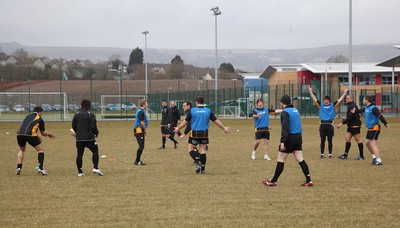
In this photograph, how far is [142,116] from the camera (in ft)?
56.1

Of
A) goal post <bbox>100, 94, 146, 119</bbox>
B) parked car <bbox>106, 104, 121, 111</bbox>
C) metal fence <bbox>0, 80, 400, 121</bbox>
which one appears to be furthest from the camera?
parked car <bbox>106, 104, 121, 111</bbox>

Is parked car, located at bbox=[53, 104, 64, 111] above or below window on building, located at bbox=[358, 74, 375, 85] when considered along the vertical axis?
below

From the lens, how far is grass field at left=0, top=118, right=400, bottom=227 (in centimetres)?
909

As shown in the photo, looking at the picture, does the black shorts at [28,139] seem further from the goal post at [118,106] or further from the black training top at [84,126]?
the goal post at [118,106]

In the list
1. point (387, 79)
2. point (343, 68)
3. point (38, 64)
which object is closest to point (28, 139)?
point (387, 79)

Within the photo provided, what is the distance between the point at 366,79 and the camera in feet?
244

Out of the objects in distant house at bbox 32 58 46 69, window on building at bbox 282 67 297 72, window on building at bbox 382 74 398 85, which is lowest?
window on building at bbox 382 74 398 85

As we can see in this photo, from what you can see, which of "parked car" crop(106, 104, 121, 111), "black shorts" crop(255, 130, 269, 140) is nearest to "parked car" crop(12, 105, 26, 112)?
"parked car" crop(106, 104, 121, 111)

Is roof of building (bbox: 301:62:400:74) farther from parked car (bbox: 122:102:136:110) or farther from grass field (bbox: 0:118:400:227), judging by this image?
grass field (bbox: 0:118:400:227)

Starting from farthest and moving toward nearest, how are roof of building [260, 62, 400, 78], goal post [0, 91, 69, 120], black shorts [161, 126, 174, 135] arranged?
1. roof of building [260, 62, 400, 78]
2. goal post [0, 91, 69, 120]
3. black shorts [161, 126, 174, 135]

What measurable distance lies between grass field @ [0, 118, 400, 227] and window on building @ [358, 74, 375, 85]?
57.0 meters

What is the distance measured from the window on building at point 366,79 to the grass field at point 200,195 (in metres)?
57.0

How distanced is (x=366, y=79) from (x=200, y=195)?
2613 inches

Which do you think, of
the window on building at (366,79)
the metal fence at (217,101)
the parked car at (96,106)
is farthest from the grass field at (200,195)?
the window on building at (366,79)
